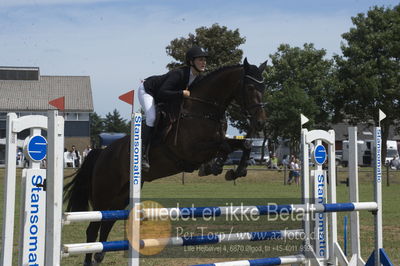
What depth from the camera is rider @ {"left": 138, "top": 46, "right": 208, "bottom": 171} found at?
213 inches

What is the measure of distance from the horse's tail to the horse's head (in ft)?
6.39

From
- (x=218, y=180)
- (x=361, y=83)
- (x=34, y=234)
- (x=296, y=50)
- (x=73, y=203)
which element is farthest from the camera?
(x=296, y=50)

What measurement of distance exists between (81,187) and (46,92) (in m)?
39.7

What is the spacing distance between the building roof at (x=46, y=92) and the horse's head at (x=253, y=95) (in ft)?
130

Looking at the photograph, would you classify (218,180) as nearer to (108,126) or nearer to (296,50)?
(296,50)

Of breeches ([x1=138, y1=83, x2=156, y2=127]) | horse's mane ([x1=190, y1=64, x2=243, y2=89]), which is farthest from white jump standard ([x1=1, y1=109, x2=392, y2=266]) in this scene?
breeches ([x1=138, y1=83, x2=156, y2=127])

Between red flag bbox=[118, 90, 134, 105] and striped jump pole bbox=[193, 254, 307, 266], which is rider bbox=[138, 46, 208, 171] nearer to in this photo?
red flag bbox=[118, 90, 134, 105]

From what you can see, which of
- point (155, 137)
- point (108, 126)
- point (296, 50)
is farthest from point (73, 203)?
point (108, 126)

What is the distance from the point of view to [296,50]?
4044cm

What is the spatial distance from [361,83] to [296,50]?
7331mm

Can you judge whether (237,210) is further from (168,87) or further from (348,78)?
(348,78)

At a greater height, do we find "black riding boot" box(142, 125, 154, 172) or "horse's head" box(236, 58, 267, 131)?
"horse's head" box(236, 58, 267, 131)

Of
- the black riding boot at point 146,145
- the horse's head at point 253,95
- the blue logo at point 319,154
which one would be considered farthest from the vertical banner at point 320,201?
the black riding boot at point 146,145

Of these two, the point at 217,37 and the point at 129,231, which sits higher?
the point at 217,37
